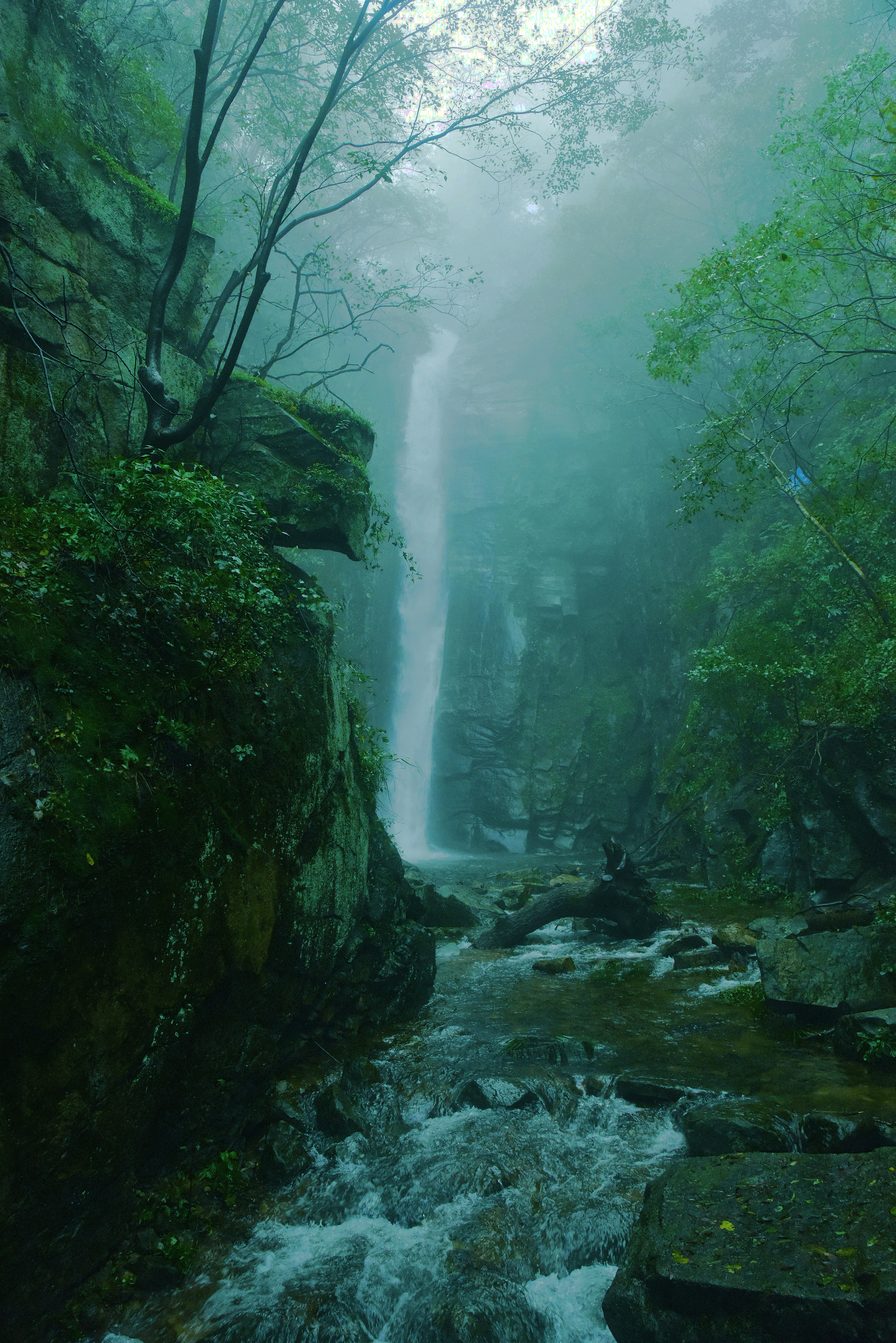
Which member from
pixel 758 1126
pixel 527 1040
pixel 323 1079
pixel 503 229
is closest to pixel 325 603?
pixel 323 1079

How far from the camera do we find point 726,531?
67.0 feet

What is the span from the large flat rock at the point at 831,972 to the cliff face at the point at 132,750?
12.3ft

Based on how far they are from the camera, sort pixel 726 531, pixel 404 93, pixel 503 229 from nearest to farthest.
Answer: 1. pixel 404 93
2. pixel 726 531
3. pixel 503 229

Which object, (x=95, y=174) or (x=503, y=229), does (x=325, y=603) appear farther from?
(x=503, y=229)

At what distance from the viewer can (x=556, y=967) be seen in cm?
870

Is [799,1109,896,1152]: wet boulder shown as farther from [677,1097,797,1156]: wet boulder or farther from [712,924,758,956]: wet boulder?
[712,924,758,956]: wet boulder

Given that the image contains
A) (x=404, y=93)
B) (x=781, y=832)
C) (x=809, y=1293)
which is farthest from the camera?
(x=404, y=93)

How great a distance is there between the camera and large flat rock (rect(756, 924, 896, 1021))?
5.68m

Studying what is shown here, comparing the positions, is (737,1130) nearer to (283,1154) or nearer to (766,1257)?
(766,1257)

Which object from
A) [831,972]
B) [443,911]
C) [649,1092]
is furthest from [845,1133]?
[443,911]

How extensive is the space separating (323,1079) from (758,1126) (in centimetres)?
330

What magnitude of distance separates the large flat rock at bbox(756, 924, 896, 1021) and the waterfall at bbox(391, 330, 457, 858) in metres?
16.5

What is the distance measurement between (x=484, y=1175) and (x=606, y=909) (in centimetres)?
642

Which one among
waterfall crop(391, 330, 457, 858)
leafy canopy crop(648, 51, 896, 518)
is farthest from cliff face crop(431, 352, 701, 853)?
leafy canopy crop(648, 51, 896, 518)
